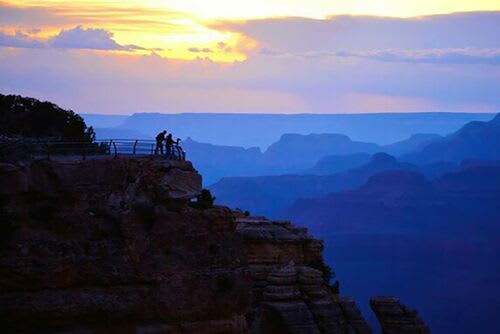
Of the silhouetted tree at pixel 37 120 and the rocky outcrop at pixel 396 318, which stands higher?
the silhouetted tree at pixel 37 120

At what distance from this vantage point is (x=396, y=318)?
43781mm

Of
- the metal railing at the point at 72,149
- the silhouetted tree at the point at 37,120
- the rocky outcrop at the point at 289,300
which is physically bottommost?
the metal railing at the point at 72,149

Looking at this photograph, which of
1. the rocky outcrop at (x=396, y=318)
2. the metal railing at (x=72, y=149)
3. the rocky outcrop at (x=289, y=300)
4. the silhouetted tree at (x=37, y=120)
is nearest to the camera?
the metal railing at (x=72, y=149)

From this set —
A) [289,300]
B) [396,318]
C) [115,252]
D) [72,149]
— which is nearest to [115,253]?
[115,252]

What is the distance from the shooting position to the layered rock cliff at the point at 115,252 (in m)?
24.1

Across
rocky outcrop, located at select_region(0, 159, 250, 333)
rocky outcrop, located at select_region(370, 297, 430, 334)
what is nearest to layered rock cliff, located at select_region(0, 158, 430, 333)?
rocky outcrop, located at select_region(0, 159, 250, 333)

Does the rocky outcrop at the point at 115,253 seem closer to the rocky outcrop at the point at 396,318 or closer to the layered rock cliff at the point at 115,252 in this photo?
the layered rock cliff at the point at 115,252

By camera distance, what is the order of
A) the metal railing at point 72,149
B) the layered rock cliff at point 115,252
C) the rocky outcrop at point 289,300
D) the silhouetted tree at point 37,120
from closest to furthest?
the layered rock cliff at point 115,252 → the metal railing at point 72,149 → the silhouetted tree at point 37,120 → the rocky outcrop at point 289,300

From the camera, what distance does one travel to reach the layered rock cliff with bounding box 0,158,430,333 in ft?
78.9

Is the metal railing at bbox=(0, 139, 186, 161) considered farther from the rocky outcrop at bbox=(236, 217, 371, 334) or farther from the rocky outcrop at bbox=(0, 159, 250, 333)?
the rocky outcrop at bbox=(236, 217, 371, 334)

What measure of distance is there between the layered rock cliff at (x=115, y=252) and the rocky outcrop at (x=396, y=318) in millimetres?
17472

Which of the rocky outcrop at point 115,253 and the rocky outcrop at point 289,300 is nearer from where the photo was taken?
the rocky outcrop at point 115,253

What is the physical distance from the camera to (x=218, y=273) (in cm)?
2630

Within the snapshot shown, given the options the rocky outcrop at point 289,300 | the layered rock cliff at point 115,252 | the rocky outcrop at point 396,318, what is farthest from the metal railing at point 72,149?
the rocky outcrop at point 396,318
